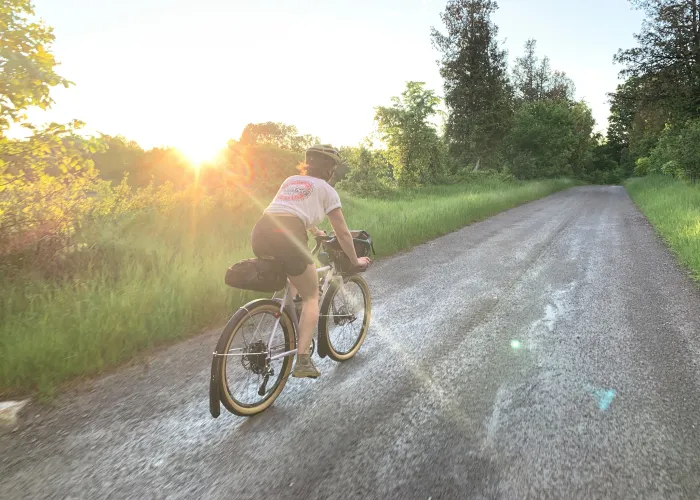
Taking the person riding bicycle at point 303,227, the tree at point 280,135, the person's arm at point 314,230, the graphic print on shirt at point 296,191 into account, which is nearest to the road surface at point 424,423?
the person riding bicycle at point 303,227

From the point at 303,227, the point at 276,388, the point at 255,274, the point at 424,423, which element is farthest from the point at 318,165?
the point at 424,423

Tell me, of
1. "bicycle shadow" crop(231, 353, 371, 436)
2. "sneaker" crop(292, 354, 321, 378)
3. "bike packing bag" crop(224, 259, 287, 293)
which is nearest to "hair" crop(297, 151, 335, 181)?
"bike packing bag" crop(224, 259, 287, 293)

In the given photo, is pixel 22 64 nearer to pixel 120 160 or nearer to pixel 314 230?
pixel 314 230

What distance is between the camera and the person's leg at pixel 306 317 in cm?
315

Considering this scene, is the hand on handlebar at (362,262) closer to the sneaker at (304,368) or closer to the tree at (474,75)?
the sneaker at (304,368)

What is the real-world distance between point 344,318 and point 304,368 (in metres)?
0.95

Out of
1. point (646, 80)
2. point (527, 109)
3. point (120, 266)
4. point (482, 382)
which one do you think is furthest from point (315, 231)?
point (527, 109)

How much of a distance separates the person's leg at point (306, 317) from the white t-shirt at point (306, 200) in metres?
0.41

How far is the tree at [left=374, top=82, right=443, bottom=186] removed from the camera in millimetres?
25763

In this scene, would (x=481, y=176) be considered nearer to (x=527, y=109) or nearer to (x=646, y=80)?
(x=646, y=80)

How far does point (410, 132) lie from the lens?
25.9 m

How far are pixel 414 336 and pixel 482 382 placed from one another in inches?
44.5

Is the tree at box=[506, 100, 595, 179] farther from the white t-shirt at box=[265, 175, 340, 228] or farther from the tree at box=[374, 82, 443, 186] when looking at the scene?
the white t-shirt at box=[265, 175, 340, 228]

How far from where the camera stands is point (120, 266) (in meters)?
5.95
